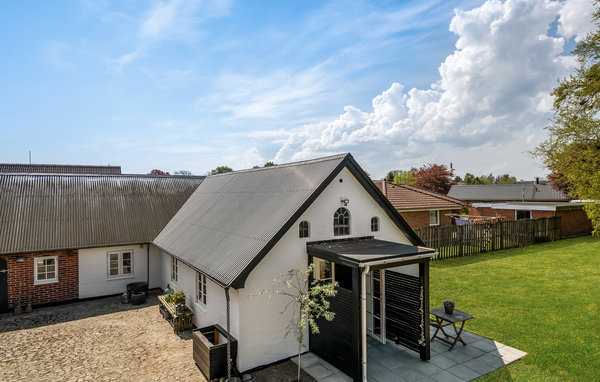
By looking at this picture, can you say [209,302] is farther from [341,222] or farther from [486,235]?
[486,235]

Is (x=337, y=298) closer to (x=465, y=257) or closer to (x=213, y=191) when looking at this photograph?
(x=213, y=191)

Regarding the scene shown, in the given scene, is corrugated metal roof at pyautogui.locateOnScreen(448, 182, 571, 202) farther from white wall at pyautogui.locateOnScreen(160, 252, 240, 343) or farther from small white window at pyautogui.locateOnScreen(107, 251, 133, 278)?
small white window at pyautogui.locateOnScreen(107, 251, 133, 278)

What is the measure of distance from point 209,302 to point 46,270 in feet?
28.4

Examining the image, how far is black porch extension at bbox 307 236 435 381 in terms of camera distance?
7512 millimetres

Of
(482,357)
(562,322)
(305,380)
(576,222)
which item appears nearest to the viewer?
(305,380)

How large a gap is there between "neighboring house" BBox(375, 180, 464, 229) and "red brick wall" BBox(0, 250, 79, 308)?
60.1 ft

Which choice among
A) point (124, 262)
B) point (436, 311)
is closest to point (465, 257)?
point (436, 311)

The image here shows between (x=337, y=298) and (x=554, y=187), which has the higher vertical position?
(x=554, y=187)

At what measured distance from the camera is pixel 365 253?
26.6ft

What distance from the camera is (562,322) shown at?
10453mm

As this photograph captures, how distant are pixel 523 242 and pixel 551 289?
11.5 metres

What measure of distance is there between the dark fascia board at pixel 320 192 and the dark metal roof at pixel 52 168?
32.4 meters

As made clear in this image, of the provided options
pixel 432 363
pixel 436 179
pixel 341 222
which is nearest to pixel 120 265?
pixel 341 222

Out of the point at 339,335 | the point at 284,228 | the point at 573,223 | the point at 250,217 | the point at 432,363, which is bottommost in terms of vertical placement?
the point at 432,363
